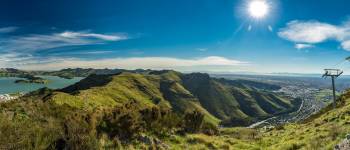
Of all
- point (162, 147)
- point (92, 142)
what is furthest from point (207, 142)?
point (92, 142)

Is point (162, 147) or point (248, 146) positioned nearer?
point (162, 147)

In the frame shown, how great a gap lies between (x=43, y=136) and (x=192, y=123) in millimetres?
26241

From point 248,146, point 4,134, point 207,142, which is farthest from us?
point 248,146

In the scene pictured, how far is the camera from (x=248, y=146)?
1180 inches

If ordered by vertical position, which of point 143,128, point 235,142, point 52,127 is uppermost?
point 52,127

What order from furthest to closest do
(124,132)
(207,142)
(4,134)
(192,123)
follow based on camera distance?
(192,123) → (207,142) → (124,132) → (4,134)

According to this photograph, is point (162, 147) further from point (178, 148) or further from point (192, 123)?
point (192, 123)

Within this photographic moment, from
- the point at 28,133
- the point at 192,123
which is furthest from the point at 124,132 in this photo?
the point at 192,123

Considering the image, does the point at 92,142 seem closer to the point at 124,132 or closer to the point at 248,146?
the point at 124,132

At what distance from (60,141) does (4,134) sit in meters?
3.67

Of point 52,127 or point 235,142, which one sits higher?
point 52,127

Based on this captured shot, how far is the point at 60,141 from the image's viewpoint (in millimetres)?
18297

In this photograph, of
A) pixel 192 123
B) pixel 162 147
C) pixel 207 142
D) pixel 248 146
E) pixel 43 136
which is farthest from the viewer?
pixel 192 123

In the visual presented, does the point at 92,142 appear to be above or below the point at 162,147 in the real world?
above
